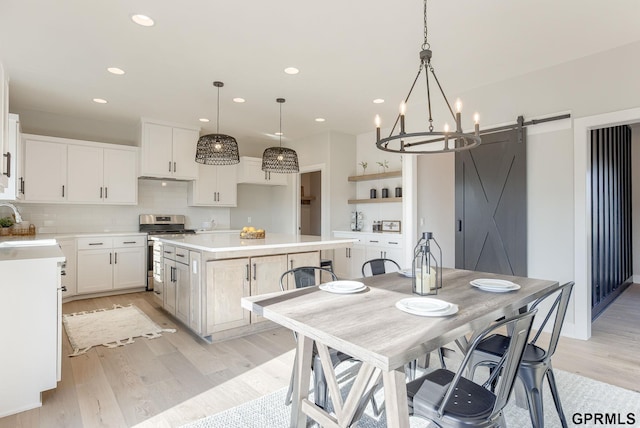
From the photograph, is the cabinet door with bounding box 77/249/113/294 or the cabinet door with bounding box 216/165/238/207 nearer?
the cabinet door with bounding box 77/249/113/294

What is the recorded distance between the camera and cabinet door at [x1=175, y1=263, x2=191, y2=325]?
344 cm

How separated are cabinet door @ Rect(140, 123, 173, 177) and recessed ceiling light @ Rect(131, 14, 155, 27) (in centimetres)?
290

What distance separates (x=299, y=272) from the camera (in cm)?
245

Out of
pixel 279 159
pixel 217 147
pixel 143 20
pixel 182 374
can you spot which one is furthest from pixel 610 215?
pixel 143 20

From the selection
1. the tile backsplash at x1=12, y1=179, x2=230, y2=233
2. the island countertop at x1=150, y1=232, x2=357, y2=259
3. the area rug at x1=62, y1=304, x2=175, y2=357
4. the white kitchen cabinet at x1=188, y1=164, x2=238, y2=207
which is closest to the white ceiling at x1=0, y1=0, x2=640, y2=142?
the tile backsplash at x1=12, y1=179, x2=230, y2=233

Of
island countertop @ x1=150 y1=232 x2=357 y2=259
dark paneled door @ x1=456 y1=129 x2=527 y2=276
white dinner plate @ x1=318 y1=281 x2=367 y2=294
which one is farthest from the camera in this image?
dark paneled door @ x1=456 y1=129 x2=527 y2=276

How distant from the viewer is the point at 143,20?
2680mm

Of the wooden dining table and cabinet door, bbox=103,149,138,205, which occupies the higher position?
cabinet door, bbox=103,149,138,205

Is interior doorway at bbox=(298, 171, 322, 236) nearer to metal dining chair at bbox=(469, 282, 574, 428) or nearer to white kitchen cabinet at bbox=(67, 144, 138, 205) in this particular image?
white kitchen cabinet at bbox=(67, 144, 138, 205)

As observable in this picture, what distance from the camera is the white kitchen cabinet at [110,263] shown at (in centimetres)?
480

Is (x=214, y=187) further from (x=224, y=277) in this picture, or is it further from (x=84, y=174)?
(x=224, y=277)

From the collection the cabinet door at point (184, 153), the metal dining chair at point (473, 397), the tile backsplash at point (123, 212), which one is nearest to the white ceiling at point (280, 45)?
the cabinet door at point (184, 153)

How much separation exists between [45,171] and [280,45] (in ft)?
12.8

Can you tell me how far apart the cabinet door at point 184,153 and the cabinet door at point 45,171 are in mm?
1466
